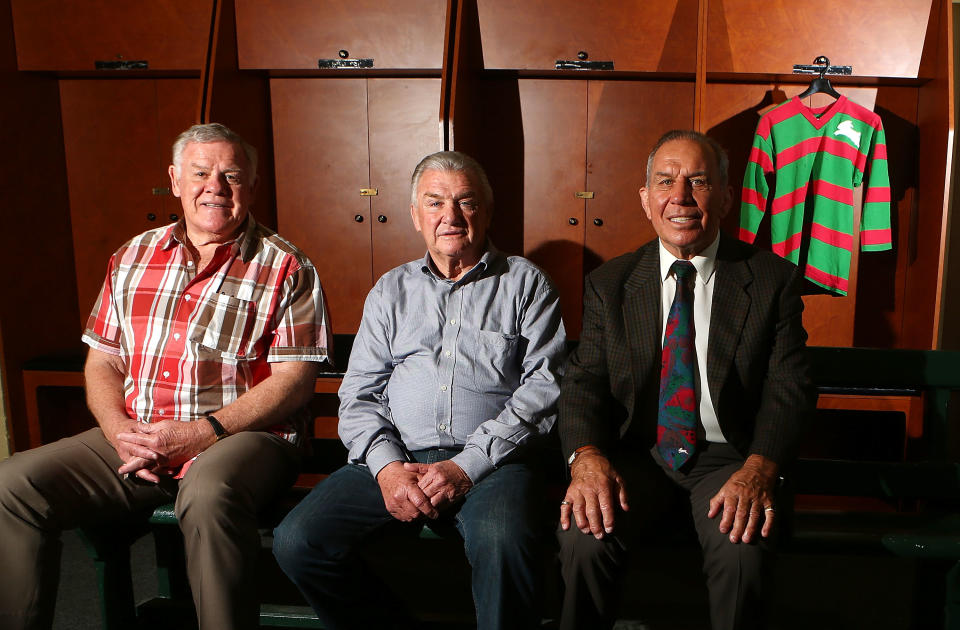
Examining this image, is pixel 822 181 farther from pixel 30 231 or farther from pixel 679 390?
pixel 30 231

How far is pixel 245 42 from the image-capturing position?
3021 millimetres

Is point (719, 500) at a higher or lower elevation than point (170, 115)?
lower

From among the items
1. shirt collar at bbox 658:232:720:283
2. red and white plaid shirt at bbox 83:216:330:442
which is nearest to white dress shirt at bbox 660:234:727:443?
shirt collar at bbox 658:232:720:283

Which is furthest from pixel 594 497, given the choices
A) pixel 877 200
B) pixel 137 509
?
pixel 877 200

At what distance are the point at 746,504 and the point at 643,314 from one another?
1.63 feet

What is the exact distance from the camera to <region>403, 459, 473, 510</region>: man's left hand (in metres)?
1.46

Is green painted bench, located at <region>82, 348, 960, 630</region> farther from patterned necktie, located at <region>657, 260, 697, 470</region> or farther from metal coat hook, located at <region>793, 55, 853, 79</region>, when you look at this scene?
metal coat hook, located at <region>793, 55, 853, 79</region>

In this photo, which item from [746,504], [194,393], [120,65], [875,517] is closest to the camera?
[746,504]

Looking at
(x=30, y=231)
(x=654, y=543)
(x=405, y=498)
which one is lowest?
(x=654, y=543)

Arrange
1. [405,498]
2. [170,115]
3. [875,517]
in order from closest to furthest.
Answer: [405,498]
[875,517]
[170,115]

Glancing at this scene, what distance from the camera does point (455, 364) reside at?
1652 millimetres

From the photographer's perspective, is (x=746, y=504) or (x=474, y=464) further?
(x=474, y=464)

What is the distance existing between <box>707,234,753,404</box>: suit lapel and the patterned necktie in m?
0.05

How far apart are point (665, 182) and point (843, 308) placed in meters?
2.06
